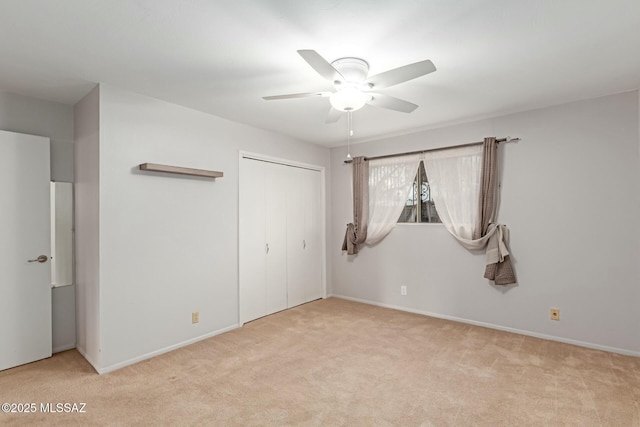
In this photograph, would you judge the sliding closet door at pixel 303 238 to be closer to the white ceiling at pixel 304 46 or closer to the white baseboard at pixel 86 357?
the white ceiling at pixel 304 46

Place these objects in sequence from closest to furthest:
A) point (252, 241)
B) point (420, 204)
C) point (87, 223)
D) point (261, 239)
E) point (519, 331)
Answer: point (87, 223)
point (519, 331)
point (252, 241)
point (261, 239)
point (420, 204)

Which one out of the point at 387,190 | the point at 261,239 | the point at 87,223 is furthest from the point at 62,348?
the point at 387,190

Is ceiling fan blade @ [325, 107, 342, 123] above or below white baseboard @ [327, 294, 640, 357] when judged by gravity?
above

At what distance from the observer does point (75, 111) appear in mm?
3229

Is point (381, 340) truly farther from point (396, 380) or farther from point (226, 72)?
point (226, 72)

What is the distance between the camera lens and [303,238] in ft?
15.9

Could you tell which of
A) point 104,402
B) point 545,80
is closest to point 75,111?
point 104,402

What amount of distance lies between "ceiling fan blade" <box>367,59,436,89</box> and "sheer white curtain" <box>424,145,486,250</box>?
2.17 meters

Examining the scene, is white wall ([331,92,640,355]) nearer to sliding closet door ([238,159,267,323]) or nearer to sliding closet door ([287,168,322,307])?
sliding closet door ([287,168,322,307])

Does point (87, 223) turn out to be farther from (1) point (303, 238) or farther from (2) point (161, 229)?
(1) point (303, 238)

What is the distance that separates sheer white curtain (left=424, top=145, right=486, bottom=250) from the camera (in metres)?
3.83

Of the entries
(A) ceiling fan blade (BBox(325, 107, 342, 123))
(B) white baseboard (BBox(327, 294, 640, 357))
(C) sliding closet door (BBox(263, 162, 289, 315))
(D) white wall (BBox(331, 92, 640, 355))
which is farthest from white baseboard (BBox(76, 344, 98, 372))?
(D) white wall (BBox(331, 92, 640, 355))

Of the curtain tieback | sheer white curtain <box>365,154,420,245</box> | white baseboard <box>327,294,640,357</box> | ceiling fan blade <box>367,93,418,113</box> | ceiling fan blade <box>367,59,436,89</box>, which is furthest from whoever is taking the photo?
sheer white curtain <box>365,154,420,245</box>

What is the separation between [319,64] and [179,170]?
190 cm
